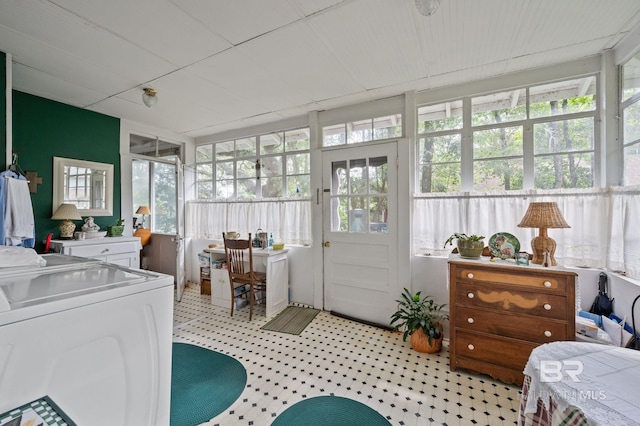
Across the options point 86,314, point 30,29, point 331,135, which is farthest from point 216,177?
point 86,314

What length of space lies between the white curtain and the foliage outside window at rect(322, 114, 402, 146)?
3.07 ft

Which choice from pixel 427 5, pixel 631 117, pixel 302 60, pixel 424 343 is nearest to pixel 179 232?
pixel 302 60

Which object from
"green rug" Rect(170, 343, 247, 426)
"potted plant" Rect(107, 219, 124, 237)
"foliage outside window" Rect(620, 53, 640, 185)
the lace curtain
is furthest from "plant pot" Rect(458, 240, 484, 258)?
"potted plant" Rect(107, 219, 124, 237)

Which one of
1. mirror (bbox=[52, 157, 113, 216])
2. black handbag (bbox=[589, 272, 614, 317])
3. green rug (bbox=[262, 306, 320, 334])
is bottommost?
green rug (bbox=[262, 306, 320, 334])

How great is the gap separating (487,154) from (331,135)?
1.82m

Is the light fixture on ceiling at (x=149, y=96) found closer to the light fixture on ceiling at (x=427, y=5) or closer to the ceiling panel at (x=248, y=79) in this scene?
the ceiling panel at (x=248, y=79)

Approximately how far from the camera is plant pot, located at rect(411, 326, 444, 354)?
243 centimetres

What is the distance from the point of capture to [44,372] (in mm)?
767

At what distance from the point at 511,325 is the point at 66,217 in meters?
4.64

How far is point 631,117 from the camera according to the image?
6.55 feet

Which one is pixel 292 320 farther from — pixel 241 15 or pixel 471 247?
pixel 241 15

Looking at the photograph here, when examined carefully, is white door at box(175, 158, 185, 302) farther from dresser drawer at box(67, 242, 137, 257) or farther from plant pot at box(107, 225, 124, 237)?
plant pot at box(107, 225, 124, 237)

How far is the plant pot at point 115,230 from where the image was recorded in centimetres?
342

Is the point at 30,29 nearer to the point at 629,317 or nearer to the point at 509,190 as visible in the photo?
the point at 509,190
